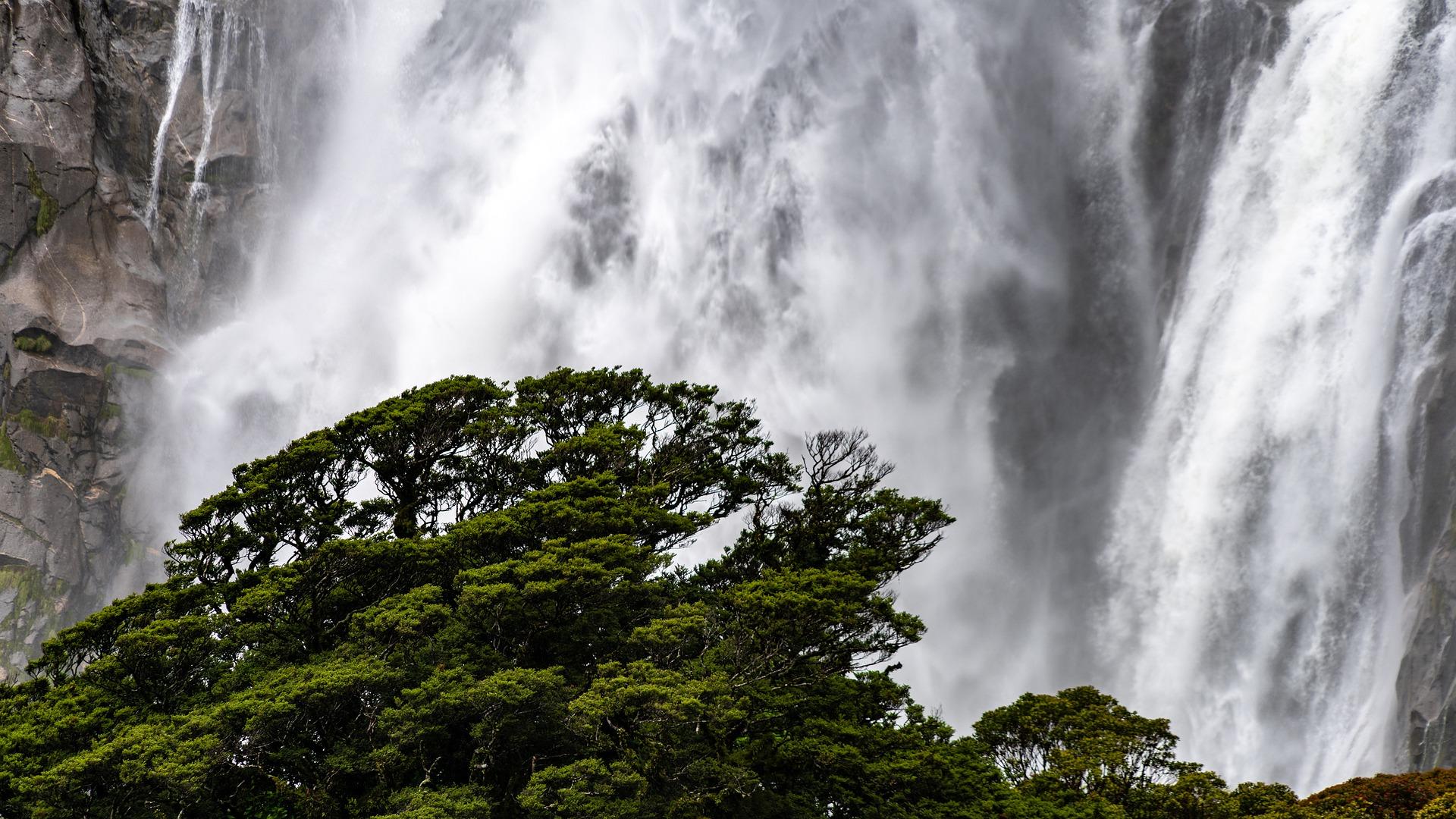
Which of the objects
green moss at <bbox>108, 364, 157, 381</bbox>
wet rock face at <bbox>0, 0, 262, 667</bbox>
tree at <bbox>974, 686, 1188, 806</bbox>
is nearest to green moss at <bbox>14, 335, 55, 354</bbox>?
wet rock face at <bbox>0, 0, 262, 667</bbox>

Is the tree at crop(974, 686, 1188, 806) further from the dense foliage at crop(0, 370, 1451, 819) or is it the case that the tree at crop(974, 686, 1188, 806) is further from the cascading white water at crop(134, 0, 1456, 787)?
the cascading white water at crop(134, 0, 1456, 787)

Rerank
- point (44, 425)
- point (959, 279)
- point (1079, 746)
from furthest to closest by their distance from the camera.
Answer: point (959, 279) < point (44, 425) < point (1079, 746)

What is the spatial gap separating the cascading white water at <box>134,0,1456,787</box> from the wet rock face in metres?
2.05

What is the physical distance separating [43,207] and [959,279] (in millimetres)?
36786

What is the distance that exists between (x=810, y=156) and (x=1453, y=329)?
25.2m

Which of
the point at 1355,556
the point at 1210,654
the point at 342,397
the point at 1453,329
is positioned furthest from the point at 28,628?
the point at 1453,329

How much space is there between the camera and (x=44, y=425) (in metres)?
45.2

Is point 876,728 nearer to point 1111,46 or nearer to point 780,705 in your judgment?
point 780,705

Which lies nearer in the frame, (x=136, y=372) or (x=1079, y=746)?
(x=1079, y=746)

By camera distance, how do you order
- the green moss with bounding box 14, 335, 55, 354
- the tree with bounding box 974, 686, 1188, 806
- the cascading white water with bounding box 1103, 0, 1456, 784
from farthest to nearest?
1. the green moss with bounding box 14, 335, 55, 354
2. the cascading white water with bounding box 1103, 0, 1456, 784
3. the tree with bounding box 974, 686, 1188, 806

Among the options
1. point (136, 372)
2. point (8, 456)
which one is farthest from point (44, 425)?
point (136, 372)

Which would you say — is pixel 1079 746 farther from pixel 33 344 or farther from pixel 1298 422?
pixel 33 344

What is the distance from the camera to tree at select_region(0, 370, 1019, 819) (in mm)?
18266

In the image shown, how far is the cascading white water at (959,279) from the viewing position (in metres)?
37.7
